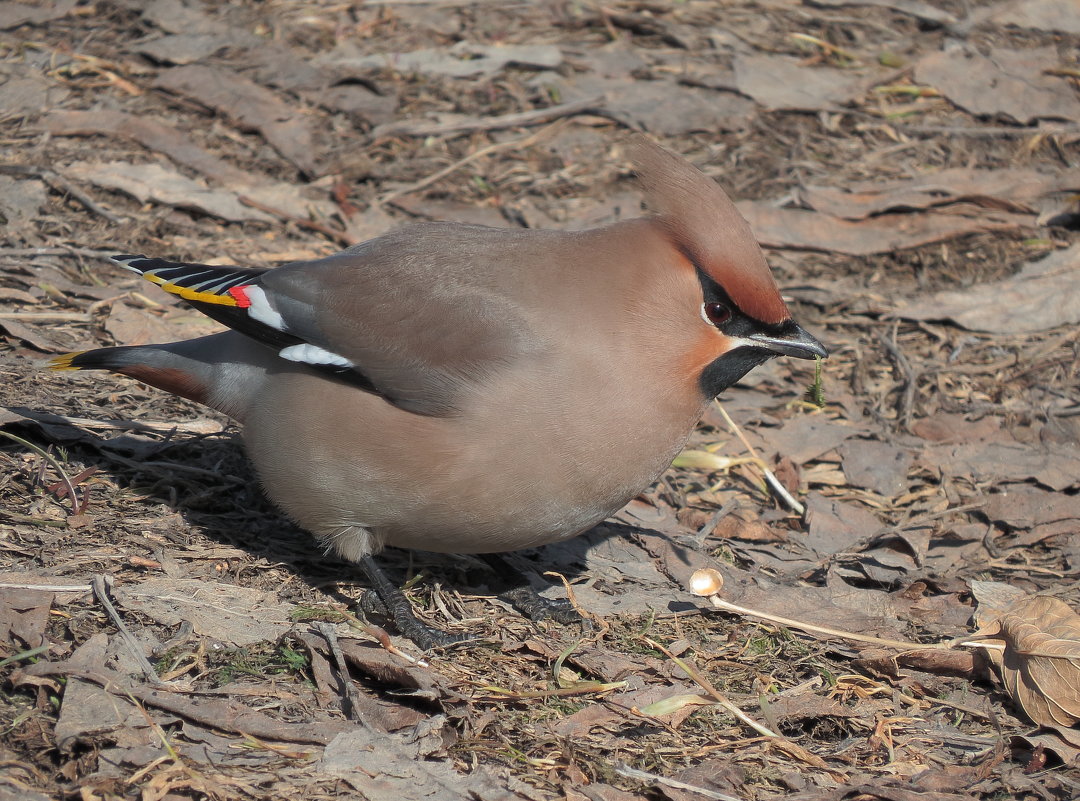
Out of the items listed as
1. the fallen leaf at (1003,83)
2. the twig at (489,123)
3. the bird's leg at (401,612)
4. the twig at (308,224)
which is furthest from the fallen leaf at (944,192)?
the bird's leg at (401,612)

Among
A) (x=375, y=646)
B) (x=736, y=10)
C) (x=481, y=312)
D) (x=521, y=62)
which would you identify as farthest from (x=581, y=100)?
(x=375, y=646)

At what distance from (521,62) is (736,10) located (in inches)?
72.5

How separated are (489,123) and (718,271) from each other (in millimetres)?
3865

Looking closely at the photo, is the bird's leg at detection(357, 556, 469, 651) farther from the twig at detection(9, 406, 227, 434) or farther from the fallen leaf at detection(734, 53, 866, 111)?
the fallen leaf at detection(734, 53, 866, 111)

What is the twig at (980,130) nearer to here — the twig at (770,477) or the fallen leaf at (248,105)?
the twig at (770,477)

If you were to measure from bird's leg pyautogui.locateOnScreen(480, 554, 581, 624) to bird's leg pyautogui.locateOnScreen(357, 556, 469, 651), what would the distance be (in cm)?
38

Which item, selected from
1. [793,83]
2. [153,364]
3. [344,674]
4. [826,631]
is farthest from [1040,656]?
[793,83]

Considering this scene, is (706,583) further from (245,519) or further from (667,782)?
(245,519)

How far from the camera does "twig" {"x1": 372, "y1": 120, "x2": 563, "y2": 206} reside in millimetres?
7457

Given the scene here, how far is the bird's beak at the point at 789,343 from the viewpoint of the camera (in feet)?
15.0

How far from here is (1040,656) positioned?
4.29 metres

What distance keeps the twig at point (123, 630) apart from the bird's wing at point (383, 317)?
3.65 ft

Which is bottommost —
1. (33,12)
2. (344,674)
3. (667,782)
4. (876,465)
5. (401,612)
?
(876,465)

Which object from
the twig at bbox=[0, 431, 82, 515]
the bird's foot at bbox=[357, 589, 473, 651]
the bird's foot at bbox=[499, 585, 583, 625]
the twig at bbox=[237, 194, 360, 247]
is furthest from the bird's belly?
the twig at bbox=[237, 194, 360, 247]
